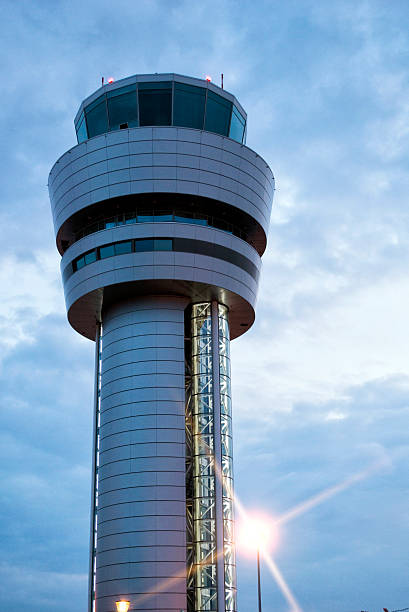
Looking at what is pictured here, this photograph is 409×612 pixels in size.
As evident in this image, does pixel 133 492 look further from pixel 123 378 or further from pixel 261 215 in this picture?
pixel 261 215

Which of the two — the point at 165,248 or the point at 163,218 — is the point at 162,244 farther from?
the point at 163,218

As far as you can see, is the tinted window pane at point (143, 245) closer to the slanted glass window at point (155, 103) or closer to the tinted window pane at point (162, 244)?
the tinted window pane at point (162, 244)

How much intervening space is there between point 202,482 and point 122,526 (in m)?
5.74

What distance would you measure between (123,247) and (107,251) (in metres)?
1.27

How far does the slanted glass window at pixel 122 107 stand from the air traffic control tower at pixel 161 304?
0.08 metres

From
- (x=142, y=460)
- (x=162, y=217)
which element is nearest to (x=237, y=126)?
(x=162, y=217)

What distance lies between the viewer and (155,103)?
5078cm

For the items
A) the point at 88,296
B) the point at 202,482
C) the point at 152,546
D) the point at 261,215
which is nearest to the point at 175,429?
the point at 202,482

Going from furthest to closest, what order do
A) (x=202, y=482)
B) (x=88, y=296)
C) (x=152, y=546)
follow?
(x=88, y=296) < (x=202, y=482) < (x=152, y=546)

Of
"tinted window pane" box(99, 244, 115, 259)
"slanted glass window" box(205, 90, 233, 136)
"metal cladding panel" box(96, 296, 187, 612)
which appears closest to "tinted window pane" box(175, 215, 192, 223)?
"tinted window pane" box(99, 244, 115, 259)

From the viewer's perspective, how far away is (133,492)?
45.9m

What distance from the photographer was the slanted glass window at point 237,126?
5294cm

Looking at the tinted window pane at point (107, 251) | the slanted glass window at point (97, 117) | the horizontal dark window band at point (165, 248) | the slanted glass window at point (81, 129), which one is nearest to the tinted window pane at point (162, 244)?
the horizontal dark window band at point (165, 248)

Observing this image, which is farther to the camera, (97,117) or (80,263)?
(97,117)
